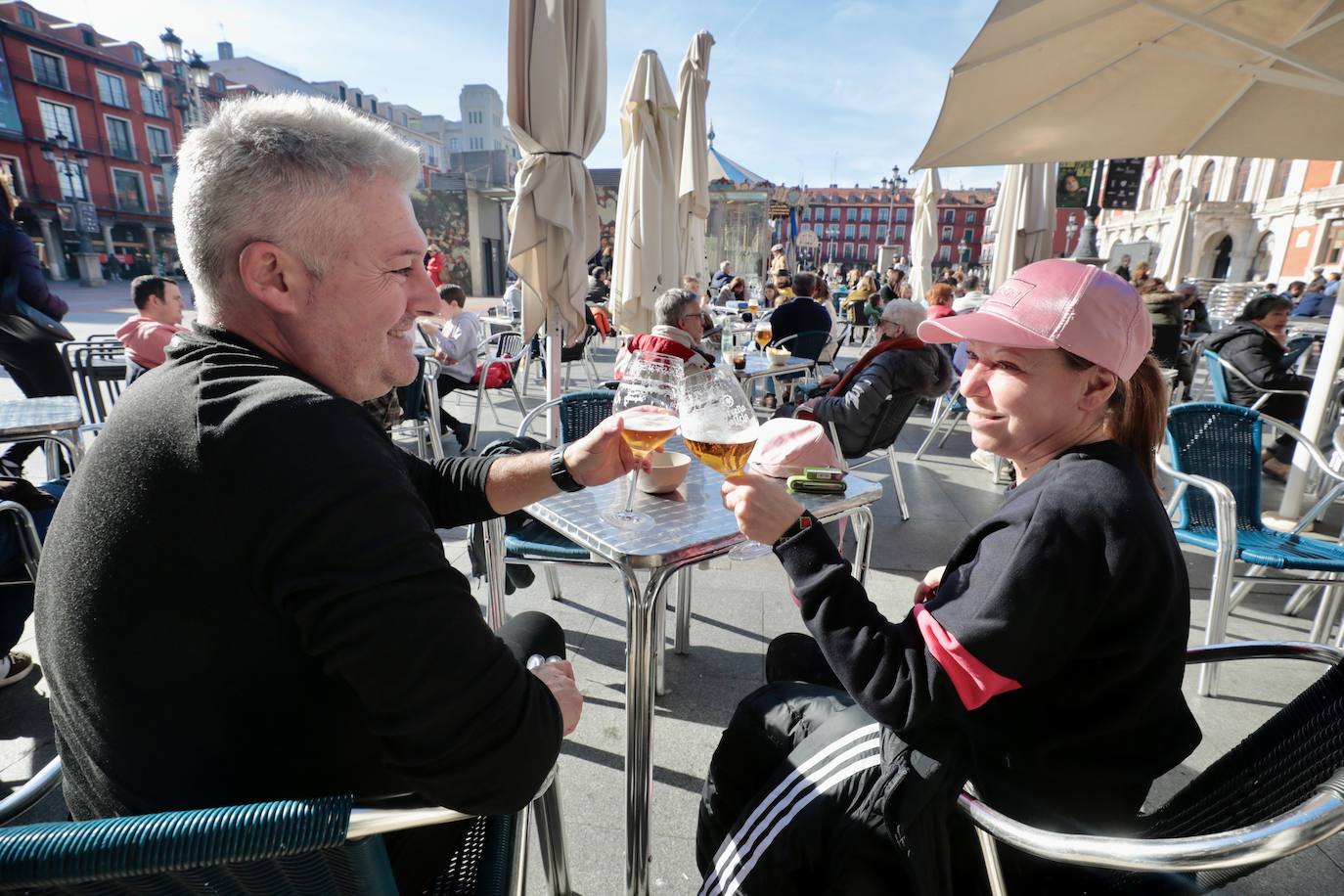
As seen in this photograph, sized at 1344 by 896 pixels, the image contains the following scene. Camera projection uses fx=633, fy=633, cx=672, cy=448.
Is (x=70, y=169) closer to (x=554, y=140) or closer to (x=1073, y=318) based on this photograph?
(x=554, y=140)

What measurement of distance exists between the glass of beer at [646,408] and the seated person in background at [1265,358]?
5.86 meters

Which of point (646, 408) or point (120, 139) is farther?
point (120, 139)

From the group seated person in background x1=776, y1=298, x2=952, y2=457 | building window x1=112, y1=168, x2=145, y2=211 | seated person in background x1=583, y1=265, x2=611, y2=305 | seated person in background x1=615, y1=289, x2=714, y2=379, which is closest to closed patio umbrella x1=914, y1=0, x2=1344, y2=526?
seated person in background x1=776, y1=298, x2=952, y2=457

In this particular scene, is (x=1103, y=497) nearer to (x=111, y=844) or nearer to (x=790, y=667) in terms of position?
(x=790, y=667)

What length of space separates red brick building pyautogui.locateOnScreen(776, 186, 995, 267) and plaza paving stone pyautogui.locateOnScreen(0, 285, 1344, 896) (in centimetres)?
9771

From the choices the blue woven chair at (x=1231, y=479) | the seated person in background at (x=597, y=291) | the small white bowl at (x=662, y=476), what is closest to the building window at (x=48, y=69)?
the seated person in background at (x=597, y=291)

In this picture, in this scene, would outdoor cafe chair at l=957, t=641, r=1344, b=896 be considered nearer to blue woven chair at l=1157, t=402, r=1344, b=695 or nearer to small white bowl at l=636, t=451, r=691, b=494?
small white bowl at l=636, t=451, r=691, b=494

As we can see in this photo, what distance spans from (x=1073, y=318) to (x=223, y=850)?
4.76 ft

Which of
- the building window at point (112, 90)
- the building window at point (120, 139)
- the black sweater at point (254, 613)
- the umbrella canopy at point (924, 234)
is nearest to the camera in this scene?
the black sweater at point (254, 613)

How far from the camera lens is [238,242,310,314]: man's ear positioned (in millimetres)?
874

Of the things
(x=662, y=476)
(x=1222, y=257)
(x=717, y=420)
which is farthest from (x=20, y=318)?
(x=1222, y=257)

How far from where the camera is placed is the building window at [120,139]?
37125 mm

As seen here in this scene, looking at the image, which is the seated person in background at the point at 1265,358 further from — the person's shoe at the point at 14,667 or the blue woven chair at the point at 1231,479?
the person's shoe at the point at 14,667

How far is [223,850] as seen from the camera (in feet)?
2.07
